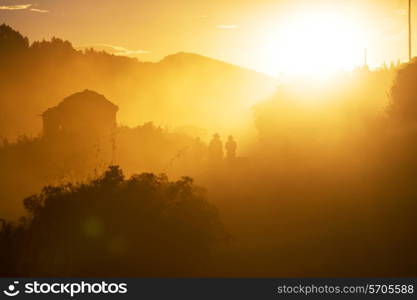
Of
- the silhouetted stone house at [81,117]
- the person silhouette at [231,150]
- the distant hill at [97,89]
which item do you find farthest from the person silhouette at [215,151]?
the distant hill at [97,89]

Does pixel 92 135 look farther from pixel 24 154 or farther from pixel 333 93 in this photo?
pixel 333 93

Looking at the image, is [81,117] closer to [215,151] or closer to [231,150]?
[215,151]

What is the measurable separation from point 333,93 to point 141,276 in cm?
3850

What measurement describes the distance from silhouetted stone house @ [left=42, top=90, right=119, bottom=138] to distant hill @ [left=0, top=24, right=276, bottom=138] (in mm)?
28215

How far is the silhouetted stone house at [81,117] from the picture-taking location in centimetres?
6481

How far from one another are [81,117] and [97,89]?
82.5 m

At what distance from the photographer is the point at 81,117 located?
2591 inches

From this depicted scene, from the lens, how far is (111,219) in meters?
22.9

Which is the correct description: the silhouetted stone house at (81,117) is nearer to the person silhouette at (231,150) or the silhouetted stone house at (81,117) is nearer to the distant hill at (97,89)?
the person silhouette at (231,150)

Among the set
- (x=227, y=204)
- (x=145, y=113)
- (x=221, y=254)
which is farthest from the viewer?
(x=145, y=113)

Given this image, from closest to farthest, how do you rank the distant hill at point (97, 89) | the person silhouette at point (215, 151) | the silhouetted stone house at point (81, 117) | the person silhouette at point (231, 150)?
the person silhouette at point (231, 150) → the person silhouette at point (215, 151) → the silhouetted stone house at point (81, 117) → the distant hill at point (97, 89)

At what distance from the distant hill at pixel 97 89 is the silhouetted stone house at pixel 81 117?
2822 cm

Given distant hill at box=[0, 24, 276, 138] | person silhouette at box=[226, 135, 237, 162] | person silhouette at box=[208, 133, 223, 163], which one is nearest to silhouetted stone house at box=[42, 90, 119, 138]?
person silhouette at box=[208, 133, 223, 163]

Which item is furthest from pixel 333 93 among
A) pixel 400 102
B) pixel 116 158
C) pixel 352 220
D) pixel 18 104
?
pixel 18 104
